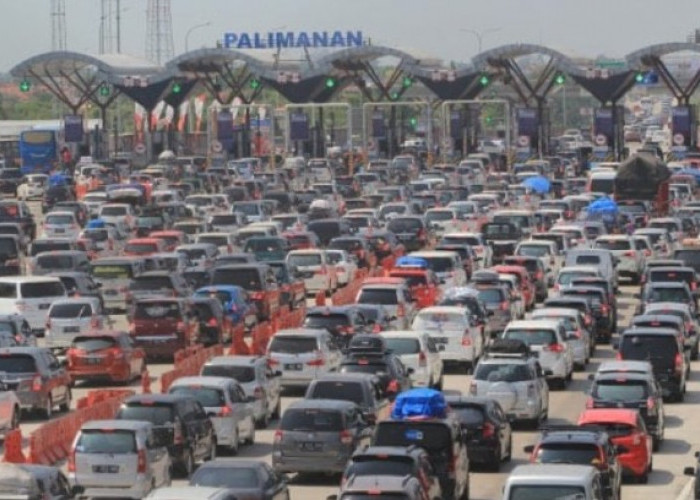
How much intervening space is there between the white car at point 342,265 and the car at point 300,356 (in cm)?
1870

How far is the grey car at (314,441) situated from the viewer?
32.8 metres

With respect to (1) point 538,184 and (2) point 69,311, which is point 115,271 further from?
(1) point 538,184

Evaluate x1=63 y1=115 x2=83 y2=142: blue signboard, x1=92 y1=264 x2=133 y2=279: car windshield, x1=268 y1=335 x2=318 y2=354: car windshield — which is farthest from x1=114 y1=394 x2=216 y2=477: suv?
x1=63 y1=115 x2=83 y2=142: blue signboard

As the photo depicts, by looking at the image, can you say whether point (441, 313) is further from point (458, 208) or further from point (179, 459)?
point (458, 208)

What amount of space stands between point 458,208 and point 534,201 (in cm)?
1167

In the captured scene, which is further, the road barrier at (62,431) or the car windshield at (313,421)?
the road barrier at (62,431)

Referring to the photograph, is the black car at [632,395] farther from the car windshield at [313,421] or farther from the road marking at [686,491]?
the car windshield at [313,421]

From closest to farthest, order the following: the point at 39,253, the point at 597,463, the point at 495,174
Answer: the point at 597,463 < the point at 39,253 < the point at 495,174

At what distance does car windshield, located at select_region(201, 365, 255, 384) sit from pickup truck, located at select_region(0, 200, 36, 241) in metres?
38.6

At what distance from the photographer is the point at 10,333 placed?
44906 millimetres

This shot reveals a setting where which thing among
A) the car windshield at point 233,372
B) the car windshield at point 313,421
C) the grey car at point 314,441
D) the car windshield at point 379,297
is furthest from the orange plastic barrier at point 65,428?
the car windshield at point 379,297

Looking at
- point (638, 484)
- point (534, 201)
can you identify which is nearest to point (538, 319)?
point (638, 484)

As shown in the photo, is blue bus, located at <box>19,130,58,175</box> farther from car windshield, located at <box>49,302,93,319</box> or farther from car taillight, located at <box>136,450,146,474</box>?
car taillight, located at <box>136,450,146,474</box>

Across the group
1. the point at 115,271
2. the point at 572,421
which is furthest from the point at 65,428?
the point at 115,271
